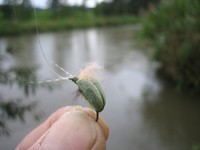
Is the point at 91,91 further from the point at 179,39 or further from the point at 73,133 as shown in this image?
the point at 179,39

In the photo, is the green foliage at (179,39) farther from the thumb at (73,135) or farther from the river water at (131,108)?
the thumb at (73,135)

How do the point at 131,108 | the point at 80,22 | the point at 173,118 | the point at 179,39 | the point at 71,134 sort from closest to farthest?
the point at 71,134, the point at 173,118, the point at 131,108, the point at 179,39, the point at 80,22

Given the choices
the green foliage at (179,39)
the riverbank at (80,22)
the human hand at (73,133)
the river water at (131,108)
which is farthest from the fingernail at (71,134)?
the riverbank at (80,22)

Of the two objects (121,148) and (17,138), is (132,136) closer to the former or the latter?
(121,148)

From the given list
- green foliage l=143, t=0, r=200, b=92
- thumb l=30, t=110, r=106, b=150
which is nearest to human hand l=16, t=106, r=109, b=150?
thumb l=30, t=110, r=106, b=150

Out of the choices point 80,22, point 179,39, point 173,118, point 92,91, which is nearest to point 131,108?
point 173,118

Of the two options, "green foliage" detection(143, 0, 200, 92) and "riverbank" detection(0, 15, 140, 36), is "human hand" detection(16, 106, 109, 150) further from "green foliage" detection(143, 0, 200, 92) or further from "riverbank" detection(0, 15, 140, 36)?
"riverbank" detection(0, 15, 140, 36)

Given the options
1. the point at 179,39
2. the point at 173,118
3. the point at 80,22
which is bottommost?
the point at 80,22
